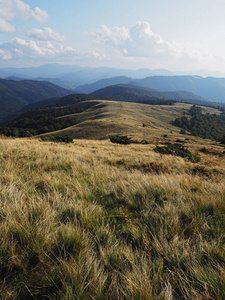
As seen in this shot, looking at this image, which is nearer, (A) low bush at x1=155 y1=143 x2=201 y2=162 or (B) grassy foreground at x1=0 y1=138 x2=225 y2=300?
(B) grassy foreground at x1=0 y1=138 x2=225 y2=300

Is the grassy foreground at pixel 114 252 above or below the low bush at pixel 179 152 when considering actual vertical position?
above

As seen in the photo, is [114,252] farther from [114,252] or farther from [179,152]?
[179,152]

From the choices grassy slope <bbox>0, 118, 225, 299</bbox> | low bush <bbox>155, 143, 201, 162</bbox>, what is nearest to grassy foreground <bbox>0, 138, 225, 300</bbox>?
grassy slope <bbox>0, 118, 225, 299</bbox>

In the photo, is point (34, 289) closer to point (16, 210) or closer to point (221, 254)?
point (16, 210)

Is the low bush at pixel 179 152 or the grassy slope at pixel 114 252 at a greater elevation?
the grassy slope at pixel 114 252

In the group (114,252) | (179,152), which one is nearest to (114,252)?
(114,252)

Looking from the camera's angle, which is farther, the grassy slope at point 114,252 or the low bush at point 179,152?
the low bush at point 179,152

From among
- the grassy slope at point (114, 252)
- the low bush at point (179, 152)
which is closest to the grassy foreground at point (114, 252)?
the grassy slope at point (114, 252)

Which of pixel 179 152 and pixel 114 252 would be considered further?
pixel 179 152

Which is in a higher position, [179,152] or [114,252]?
[114,252]

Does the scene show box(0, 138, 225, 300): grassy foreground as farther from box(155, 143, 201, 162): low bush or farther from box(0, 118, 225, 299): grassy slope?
box(155, 143, 201, 162): low bush

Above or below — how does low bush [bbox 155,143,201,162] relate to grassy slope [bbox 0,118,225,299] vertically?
below

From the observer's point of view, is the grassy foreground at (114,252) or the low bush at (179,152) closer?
the grassy foreground at (114,252)

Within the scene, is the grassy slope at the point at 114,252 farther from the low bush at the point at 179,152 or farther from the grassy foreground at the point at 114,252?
the low bush at the point at 179,152
